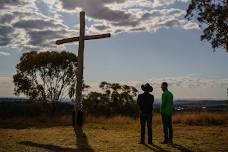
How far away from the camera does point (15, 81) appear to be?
38969 millimetres

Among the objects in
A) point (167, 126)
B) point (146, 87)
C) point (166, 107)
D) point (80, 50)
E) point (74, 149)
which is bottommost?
point (74, 149)

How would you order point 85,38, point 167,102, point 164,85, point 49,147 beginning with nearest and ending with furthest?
1. point 49,147
2. point 164,85
3. point 167,102
4. point 85,38

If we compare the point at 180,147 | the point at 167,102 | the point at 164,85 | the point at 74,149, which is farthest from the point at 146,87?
the point at 74,149

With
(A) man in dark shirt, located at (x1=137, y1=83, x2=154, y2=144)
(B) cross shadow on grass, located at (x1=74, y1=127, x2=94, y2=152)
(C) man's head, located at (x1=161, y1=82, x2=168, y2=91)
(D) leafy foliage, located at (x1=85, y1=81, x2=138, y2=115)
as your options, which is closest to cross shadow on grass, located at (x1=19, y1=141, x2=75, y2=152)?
(B) cross shadow on grass, located at (x1=74, y1=127, x2=94, y2=152)

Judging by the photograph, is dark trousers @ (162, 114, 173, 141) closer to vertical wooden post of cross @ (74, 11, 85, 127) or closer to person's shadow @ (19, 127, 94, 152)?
person's shadow @ (19, 127, 94, 152)

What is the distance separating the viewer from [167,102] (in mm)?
15547

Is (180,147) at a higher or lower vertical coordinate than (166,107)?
lower

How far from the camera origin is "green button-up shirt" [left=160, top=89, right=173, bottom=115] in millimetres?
15531

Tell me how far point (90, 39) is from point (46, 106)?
728 inches

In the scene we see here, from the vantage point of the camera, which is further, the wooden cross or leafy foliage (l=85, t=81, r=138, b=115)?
leafy foliage (l=85, t=81, r=138, b=115)

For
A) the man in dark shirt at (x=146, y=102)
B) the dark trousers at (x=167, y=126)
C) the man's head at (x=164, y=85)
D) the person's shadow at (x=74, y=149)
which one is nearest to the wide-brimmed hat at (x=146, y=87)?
the man in dark shirt at (x=146, y=102)

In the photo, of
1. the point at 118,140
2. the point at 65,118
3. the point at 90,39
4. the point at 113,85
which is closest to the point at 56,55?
the point at 65,118

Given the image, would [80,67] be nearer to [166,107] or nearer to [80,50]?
[80,50]

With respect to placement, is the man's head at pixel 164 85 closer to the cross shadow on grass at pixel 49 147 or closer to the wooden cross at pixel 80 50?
the cross shadow on grass at pixel 49 147
